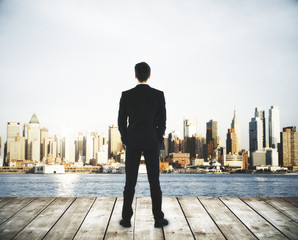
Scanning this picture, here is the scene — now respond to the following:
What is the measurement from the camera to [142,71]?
12.0 feet

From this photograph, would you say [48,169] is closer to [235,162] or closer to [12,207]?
[235,162]

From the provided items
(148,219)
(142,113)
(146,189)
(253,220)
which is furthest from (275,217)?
(146,189)

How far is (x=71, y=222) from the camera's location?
3.62 meters

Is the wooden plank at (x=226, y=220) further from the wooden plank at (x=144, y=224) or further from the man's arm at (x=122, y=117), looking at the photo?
the man's arm at (x=122, y=117)

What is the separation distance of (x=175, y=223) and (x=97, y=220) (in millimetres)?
864

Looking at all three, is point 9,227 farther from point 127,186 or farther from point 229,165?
point 229,165

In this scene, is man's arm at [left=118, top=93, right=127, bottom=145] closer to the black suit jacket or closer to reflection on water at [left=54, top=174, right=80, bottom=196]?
the black suit jacket

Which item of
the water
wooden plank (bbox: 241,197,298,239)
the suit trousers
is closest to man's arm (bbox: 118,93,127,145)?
the suit trousers

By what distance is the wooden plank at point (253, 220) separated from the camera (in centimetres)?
322

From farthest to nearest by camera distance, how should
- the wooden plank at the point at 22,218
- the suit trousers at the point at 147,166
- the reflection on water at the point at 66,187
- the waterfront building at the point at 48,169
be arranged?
1. the waterfront building at the point at 48,169
2. the reflection on water at the point at 66,187
3. the suit trousers at the point at 147,166
4. the wooden plank at the point at 22,218

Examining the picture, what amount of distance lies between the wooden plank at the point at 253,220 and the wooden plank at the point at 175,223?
0.66 metres

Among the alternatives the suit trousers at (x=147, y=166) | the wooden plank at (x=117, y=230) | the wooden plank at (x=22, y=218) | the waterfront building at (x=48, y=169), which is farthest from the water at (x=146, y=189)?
the waterfront building at (x=48, y=169)

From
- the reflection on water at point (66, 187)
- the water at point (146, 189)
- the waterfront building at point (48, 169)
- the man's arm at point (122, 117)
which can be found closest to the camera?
the man's arm at point (122, 117)

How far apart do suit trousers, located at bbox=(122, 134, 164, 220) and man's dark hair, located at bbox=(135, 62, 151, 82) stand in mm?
692
